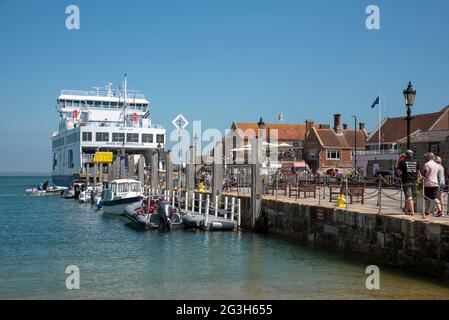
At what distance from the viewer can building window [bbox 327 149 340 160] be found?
6669 cm

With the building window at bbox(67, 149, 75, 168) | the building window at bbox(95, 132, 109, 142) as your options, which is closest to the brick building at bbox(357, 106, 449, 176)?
the building window at bbox(95, 132, 109, 142)

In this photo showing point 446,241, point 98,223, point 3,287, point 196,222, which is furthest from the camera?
point 98,223

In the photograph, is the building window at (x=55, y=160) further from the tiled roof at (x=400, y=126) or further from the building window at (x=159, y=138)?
the tiled roof at (x=400, y=126)

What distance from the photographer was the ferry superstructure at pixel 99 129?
225 feet

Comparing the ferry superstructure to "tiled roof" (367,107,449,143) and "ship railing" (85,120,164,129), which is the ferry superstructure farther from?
"tiled roof" (367,107,449,143)

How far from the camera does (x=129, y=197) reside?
36.1 m

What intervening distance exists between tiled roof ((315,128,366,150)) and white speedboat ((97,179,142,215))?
3369 centimetres

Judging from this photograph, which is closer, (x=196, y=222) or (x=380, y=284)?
(x=380, y=284)

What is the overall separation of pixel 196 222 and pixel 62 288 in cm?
1192

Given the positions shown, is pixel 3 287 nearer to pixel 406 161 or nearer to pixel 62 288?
pixel 62 288

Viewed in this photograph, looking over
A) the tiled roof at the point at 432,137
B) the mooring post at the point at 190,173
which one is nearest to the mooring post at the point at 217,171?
the mooring post at the point at 190,173

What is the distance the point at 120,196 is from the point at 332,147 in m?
35.5

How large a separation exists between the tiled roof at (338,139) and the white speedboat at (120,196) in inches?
1326
